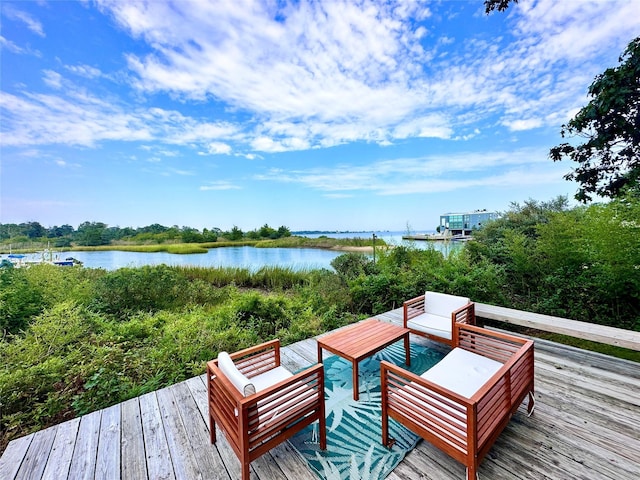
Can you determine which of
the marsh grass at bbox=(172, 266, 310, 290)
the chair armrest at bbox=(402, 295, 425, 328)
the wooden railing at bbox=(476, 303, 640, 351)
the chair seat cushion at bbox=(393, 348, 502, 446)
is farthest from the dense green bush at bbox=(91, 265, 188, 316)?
the wooden railing at bbox=(476, 303, 640, 351)

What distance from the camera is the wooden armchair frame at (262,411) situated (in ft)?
4.36

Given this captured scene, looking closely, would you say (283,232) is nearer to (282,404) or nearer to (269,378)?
(269,378)

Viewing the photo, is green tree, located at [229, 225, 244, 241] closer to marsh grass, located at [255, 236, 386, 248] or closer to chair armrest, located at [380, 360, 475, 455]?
marsh grass, located at [255, 236, 386, 248]

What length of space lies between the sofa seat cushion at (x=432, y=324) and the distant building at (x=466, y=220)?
524cm

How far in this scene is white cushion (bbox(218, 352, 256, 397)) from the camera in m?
1.37

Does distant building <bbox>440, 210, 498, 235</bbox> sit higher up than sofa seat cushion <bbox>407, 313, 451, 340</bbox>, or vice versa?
distant building <bbox>440, 210, 498, 235</bbox>

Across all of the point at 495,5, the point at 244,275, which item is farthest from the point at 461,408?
the point at 244,275

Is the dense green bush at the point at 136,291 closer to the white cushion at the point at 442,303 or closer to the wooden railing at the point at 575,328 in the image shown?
the white cushion at the point at 442,303

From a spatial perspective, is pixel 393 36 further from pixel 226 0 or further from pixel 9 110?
pixel 9 110

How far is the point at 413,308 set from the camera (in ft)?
10.9

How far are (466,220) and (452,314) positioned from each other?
25.6ft

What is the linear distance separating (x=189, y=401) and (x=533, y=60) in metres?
7.29

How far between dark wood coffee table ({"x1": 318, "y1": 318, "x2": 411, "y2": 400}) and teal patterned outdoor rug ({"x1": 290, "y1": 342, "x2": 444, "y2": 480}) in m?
0.17

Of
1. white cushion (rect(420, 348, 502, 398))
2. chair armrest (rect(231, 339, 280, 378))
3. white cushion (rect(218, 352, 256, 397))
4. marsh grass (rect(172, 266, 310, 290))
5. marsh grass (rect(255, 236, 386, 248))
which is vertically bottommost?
marsh grass (rect(172, 266, 310, 290))
